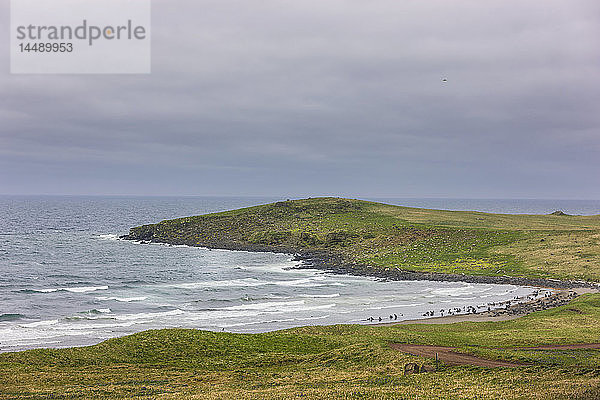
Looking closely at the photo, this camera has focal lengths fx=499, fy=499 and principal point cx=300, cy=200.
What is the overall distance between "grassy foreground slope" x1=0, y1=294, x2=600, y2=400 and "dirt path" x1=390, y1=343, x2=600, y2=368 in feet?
3.48

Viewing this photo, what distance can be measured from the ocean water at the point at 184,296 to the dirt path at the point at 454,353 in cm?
2178

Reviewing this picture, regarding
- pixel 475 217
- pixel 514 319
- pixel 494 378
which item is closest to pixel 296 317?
pixel 514 319

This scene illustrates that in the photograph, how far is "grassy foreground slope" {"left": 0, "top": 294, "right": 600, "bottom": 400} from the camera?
3022 centimetres

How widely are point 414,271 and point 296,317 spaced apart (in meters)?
42.9

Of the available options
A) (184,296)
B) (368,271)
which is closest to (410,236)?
(368,271)

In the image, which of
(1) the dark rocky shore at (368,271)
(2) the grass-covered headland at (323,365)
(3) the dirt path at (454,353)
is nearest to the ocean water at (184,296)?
(1) the dark rocky shore at (368,271)

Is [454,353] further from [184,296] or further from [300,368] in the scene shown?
[184,296]

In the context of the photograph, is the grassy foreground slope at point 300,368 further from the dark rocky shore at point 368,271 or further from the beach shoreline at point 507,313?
the dark rocky shore at point 368,271

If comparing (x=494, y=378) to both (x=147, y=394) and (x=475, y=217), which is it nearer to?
(x=147, y=394)

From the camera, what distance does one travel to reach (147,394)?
30875 millimetres

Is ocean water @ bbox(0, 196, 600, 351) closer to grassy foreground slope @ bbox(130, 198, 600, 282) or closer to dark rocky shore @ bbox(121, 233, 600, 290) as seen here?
dark rocky shore @ bbox(121, 233, 600, 290)

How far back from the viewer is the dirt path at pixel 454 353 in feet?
120

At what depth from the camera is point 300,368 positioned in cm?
3781

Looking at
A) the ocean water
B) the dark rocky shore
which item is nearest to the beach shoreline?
the ocean water
